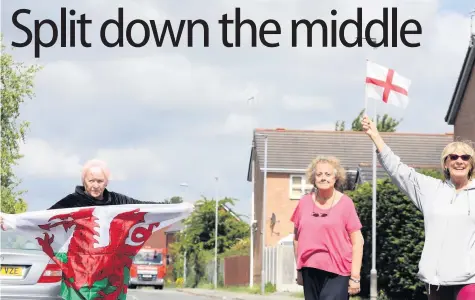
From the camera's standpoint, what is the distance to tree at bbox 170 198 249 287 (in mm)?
76125

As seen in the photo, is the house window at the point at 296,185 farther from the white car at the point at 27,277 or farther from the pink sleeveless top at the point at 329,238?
the pink sleeveless top at the point at 329,238

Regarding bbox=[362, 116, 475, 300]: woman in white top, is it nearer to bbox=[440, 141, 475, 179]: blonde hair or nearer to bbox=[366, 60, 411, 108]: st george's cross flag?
bbox=[440, 141, 475, 179]: blonde hair

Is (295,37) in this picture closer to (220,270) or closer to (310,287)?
(310,287)

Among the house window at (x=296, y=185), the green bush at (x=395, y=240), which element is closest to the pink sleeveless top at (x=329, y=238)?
the green bush at (x=395, y=240)

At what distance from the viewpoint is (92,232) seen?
940 centimetres

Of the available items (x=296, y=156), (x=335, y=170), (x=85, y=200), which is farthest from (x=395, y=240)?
(x=296, y=156)

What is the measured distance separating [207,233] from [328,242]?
68030 mm

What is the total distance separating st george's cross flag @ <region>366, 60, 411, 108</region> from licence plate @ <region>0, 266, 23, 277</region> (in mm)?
16603

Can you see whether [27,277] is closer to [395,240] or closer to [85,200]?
[85,200]

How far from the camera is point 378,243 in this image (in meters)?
31.5

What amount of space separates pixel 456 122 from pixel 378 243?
418 inches

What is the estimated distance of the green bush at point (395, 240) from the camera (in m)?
29.2

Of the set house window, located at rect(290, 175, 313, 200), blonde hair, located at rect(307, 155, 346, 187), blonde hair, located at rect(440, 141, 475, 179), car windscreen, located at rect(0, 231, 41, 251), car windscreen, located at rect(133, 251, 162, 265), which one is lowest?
car windscreen, located at rect(133, 251, 162, 265)

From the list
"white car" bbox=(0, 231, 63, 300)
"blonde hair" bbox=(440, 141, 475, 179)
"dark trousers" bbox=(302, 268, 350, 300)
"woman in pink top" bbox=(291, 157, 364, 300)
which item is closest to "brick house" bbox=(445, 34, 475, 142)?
"white car" bbox=(0, 231, 63, 300)
